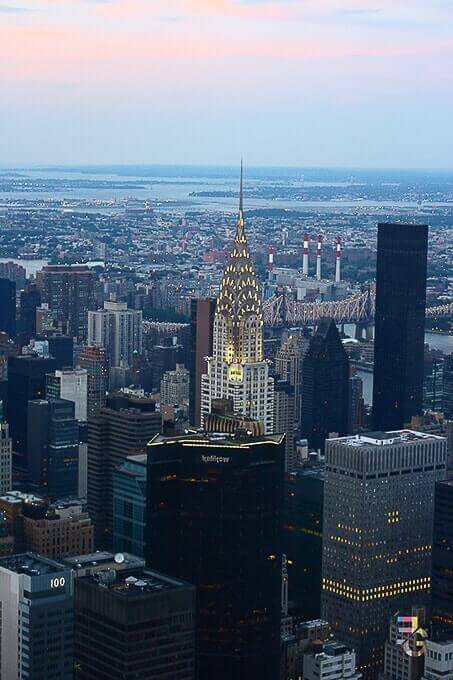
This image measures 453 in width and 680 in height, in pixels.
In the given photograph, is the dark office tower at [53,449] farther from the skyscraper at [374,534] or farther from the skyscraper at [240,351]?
the skyscraper at [374,534]

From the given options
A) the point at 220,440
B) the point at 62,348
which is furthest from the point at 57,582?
the point at 62,348

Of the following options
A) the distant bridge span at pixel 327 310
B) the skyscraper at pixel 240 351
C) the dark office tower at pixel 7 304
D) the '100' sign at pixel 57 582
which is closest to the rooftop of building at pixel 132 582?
the '100' sign at pixel 57 582

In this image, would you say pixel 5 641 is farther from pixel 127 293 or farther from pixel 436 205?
pixel 436 205

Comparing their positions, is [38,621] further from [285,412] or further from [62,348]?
[62,348]

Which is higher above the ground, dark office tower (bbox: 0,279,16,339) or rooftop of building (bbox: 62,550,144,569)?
rooftop of building (bbox: 62,550,144,569)

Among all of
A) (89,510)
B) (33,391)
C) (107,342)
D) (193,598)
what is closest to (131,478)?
(89,510)

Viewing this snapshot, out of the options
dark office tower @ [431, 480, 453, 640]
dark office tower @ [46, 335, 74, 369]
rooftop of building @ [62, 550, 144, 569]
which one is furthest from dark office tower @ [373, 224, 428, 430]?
rooftop of building @ [62, 550, 144, 569]

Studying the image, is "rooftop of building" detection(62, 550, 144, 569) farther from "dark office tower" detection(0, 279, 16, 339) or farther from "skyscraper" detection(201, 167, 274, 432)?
"dark office tower" detection(0, 279, 16, 339)
